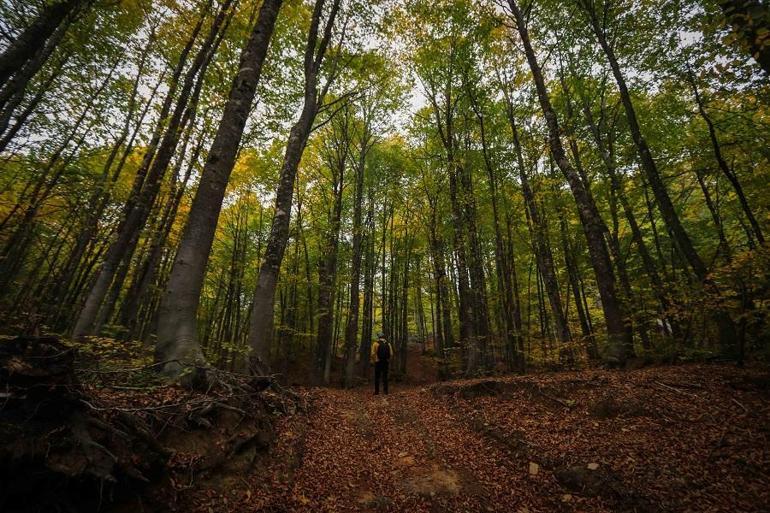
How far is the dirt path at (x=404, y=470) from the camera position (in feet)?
12.5

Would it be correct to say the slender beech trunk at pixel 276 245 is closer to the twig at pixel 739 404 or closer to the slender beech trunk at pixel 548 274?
the twig at pixel 739 404

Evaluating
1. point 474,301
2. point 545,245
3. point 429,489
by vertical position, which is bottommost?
point 429,489

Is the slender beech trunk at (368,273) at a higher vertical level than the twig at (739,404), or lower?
higher

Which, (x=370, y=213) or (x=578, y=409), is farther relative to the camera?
(x=370, y=213)

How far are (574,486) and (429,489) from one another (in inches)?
72.1

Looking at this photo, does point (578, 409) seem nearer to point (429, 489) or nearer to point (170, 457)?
point (429, 489)

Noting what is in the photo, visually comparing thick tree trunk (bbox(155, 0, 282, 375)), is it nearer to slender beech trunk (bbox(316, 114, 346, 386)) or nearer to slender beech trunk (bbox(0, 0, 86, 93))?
slender beech trunk (bbox(0, 0, 86, 93))

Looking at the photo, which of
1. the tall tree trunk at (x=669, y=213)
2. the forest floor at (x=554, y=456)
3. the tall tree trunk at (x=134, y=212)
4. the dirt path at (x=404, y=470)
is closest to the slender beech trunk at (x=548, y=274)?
the tall tree trunk at (x=669, y=213)

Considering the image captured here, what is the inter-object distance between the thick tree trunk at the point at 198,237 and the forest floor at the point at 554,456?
2.13m

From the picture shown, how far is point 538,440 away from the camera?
4875mm

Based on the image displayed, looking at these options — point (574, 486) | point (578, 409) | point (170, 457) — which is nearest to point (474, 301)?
point (578, 409)

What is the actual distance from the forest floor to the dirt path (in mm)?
21

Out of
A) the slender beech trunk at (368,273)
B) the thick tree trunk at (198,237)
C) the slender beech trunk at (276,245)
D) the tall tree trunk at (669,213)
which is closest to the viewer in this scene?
the thick tree trunk at (198,237)

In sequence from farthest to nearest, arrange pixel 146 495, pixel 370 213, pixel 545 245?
pixel 370 213 < pixel 545 245 < pixel 146 495
